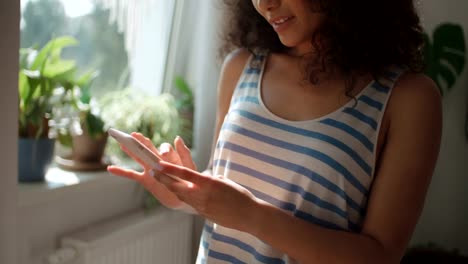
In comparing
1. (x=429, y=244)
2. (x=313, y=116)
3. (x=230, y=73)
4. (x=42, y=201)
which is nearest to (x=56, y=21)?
(x=42, y=201)

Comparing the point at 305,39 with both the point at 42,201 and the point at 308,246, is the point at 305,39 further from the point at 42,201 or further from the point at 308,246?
the point at 42,201

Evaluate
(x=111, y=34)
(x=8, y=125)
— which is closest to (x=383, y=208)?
(x=8, y=125)

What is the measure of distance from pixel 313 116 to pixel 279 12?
190mm

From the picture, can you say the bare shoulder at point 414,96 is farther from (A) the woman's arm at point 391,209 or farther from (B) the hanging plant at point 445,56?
(B) the hanging plant at point 445,56

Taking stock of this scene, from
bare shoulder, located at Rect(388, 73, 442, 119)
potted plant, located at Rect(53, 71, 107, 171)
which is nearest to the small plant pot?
potted plant, located at Rect(53, 71, 107, 171)

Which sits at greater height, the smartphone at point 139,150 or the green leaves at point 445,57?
the green leaves at point 445,57

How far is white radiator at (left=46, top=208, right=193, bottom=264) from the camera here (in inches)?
47.0

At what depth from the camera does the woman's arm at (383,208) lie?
712 mm

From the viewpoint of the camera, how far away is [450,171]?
1961mm

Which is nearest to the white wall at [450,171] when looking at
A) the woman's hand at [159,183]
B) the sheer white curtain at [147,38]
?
the sheer white curtain at [147,38]

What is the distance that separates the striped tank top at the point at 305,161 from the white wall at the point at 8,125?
390 mm

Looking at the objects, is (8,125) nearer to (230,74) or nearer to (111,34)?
(230,74)

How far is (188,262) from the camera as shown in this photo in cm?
166

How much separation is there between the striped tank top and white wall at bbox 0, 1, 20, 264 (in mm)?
390
